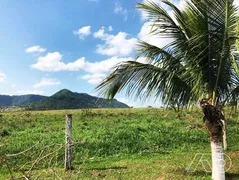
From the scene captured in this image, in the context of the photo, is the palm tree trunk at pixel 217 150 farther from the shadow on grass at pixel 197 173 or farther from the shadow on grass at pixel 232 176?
the shadow on grass at pixel 197 173

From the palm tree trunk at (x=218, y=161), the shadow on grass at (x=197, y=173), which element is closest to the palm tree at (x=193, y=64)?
the palm tree trunk at (x=218, y=161)

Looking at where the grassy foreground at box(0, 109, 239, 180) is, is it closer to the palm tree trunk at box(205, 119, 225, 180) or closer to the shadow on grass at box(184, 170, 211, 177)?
the shadow on grass at box(184, 170, 211, 177)

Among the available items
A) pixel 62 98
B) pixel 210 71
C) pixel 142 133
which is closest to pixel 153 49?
pixel 210 71

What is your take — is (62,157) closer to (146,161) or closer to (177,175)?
(146,161)

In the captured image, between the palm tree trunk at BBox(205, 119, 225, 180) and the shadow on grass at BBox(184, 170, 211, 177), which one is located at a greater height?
the palm tree trunk at BBox(205, 119, 225, 180)

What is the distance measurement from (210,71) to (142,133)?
9.29m

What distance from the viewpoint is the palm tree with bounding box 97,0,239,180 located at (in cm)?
682

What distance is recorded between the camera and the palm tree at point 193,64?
682 centimetres

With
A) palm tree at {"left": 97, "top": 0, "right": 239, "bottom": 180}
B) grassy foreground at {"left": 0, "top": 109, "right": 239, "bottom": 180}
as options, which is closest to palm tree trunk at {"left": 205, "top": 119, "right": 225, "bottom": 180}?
palm tree at {"left": 97, "top": 0, "right": 239, "bottom": 180}

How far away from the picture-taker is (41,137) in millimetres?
15297

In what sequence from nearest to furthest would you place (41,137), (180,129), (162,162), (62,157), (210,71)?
(210,71)
(162,162)
(62,157)
(41,137)
(180,129)

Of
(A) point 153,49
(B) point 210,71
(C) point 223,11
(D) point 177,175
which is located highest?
(C) point 223,11

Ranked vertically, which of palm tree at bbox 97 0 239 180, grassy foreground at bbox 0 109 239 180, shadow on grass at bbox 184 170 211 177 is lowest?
shadow on grass at bbox 184 170 211 177

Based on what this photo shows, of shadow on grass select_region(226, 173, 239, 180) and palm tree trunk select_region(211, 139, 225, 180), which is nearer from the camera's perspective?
palm tree trunk select_region(211, 139, 225, 180)
